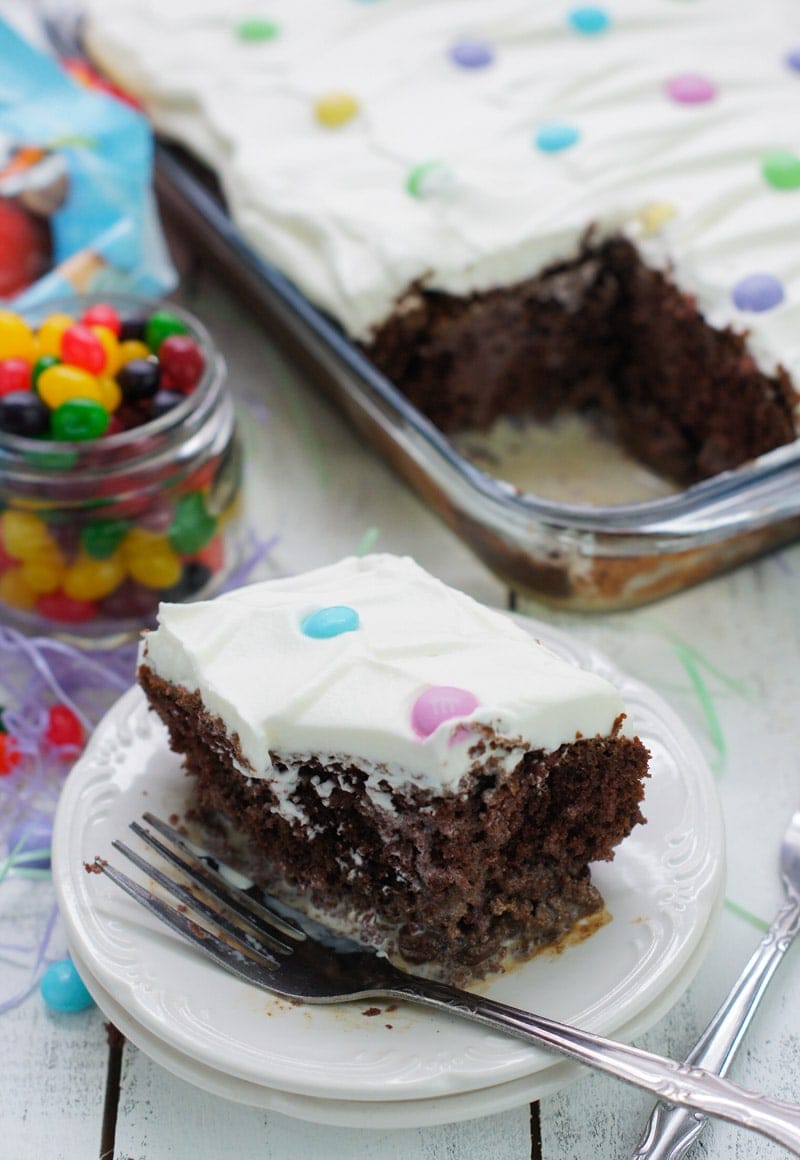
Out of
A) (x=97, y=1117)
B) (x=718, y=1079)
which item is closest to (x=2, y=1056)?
(x=97, y=1117)

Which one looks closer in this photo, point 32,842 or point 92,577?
point 32,842

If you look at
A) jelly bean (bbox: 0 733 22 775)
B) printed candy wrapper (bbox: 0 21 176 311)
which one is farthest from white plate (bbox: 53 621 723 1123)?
printed candy wrapper (bbox: 0 21 176 311)

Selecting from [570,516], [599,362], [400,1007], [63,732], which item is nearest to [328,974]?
[400,1007]

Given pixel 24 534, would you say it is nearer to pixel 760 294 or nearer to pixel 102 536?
pixel 102 536

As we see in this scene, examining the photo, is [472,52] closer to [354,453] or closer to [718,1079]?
[354,453]

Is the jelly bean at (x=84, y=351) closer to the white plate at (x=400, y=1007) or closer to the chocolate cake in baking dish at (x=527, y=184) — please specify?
the chocolate cake in baking dish at (x=527, y=184)
